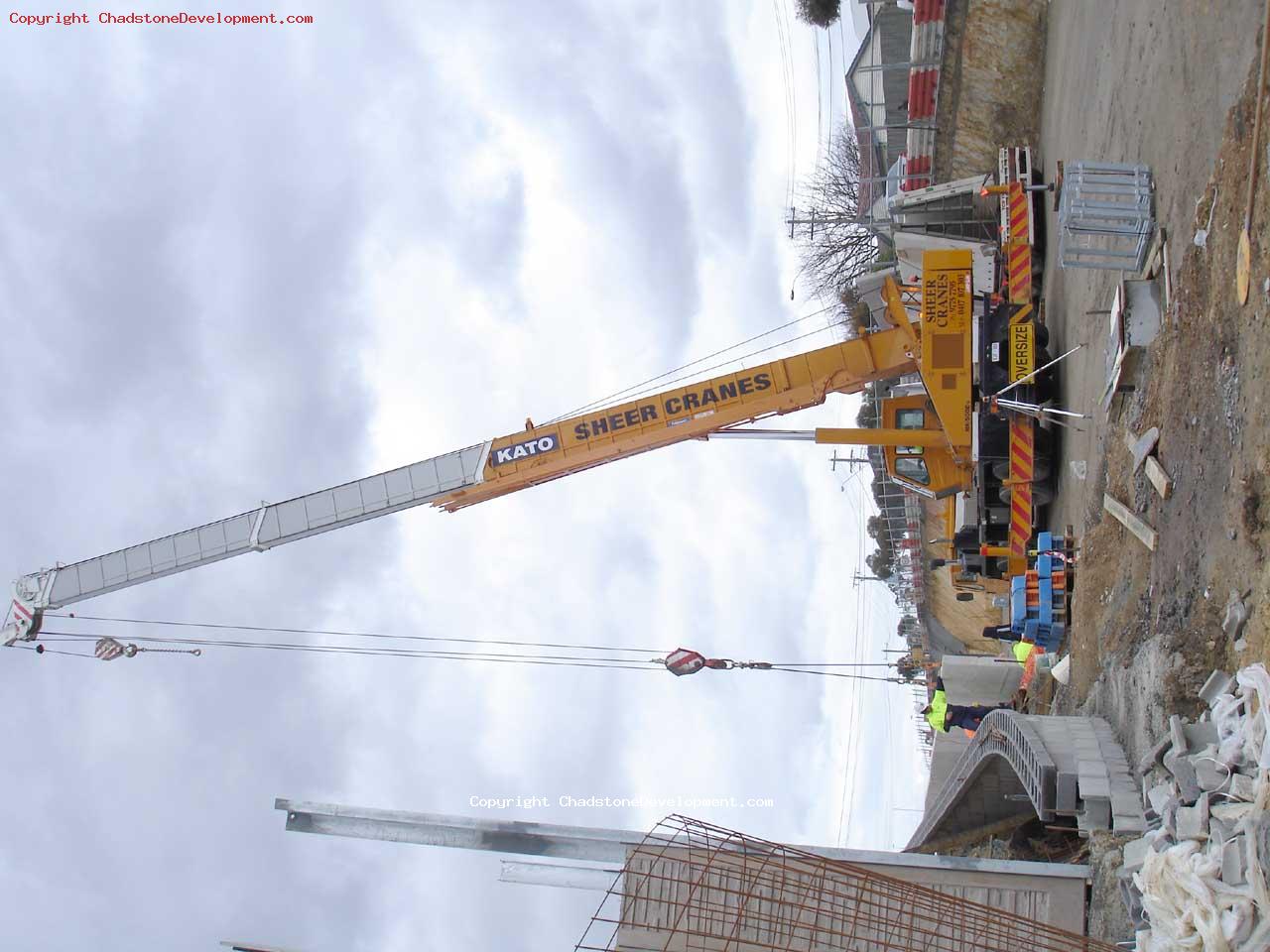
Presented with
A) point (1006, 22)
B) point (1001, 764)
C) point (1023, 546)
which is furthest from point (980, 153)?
point (1001, 764)

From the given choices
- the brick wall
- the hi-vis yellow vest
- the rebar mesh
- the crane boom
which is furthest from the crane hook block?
Result: the brick wall

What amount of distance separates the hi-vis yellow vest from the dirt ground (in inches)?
173

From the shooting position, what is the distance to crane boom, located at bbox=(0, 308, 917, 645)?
15.8 metres

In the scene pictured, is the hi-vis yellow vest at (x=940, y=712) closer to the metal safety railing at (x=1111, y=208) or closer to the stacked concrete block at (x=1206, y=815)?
the metal safety railing at (x=1111, y=208)

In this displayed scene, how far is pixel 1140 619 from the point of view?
372 inches

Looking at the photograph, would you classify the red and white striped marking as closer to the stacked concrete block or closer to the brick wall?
the stacked concrete block

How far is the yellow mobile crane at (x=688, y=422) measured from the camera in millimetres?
15430

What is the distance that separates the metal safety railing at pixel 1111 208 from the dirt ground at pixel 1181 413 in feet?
0.61

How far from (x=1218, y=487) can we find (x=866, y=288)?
362 inches

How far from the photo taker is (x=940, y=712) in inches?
701

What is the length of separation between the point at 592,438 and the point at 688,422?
1.51 meters

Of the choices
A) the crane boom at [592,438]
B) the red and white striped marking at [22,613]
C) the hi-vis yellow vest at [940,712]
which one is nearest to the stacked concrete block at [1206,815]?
the crane boom at [592,438]

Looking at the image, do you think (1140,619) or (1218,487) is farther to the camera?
(1140,619)

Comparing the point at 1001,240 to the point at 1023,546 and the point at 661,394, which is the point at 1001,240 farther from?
the point at 661,394
